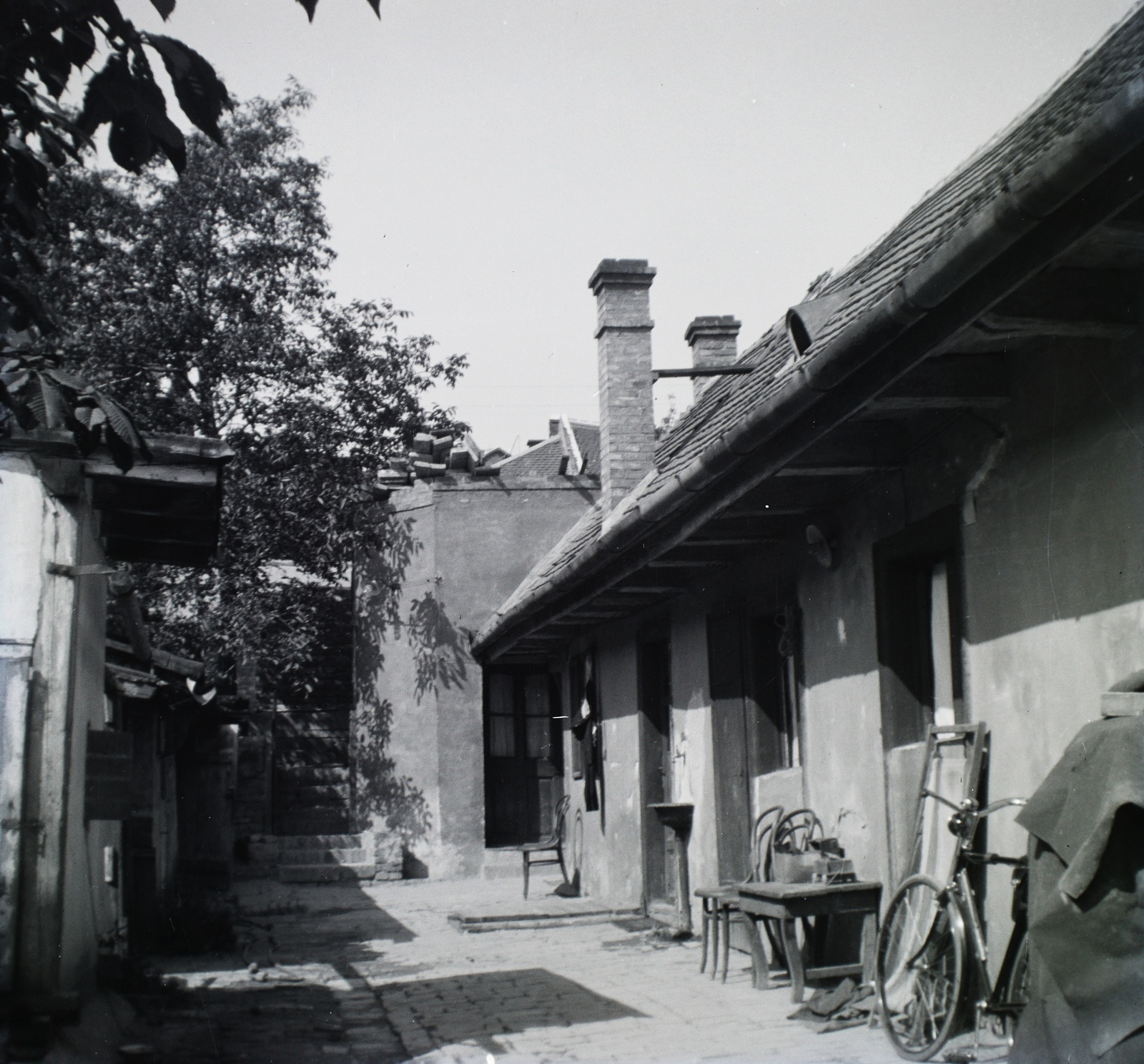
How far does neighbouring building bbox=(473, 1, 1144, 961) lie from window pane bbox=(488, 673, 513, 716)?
667cm

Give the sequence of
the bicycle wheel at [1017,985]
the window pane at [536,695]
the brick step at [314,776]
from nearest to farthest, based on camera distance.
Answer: the bicycle wheel at [1017,985] → the window pane at [536,695] → the brick step at [314,776]

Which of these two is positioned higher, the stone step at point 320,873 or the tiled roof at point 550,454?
the tiled roof at point 550,454

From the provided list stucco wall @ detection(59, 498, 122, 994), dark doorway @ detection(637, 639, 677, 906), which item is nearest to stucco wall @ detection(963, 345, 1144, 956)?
stucco wall @ detection(59, 498, 122, 994)

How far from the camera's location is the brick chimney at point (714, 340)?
13445 mm

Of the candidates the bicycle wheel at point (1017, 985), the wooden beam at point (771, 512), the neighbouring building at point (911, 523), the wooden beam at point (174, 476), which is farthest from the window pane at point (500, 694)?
the bicycle wheel at point (1017, 985)

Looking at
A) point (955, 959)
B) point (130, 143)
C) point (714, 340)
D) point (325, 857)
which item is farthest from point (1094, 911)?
point (325, 857)

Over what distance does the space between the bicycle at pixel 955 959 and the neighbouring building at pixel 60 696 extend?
12.2 ft

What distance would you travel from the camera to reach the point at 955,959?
17.9 ft

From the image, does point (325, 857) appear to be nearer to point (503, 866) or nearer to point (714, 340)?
point (503, 866)

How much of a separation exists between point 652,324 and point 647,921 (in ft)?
18.0

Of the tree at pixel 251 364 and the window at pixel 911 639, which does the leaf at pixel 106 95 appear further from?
the tree at pixel 251 364

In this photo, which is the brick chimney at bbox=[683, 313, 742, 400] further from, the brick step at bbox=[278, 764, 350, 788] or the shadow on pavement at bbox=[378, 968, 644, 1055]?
the brick step at bbox=[278, 764, 350, 788]

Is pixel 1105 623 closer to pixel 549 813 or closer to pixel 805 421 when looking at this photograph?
pixel 805 421

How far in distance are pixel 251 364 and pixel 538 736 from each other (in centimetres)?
718
